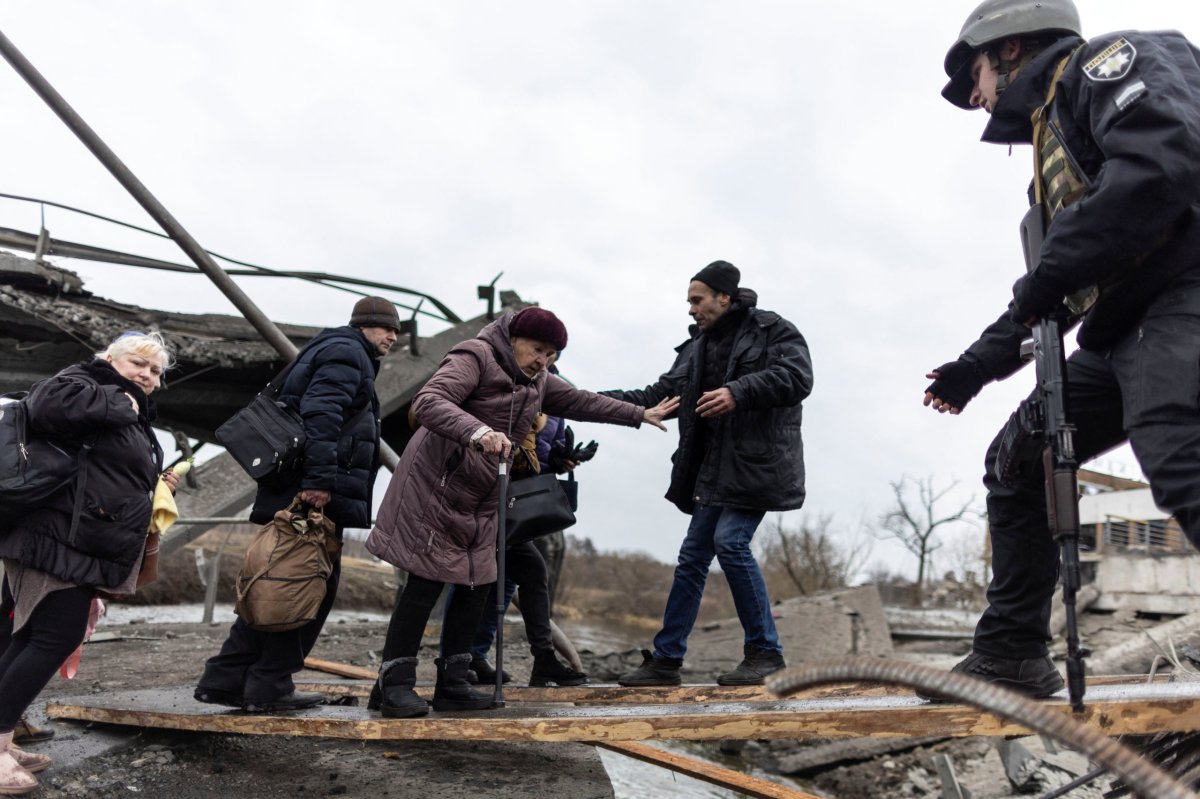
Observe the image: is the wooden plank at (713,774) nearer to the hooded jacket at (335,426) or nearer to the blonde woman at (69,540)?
the hooded jacket at (335,426)

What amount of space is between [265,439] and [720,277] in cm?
240

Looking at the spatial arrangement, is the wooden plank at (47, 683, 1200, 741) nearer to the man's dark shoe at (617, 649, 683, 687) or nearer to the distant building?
the man's dark shoe at (617, 649, 683, 687)

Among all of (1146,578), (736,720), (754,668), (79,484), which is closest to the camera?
(736,720)

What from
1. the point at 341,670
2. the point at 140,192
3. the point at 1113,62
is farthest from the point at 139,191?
the point at 1113,62

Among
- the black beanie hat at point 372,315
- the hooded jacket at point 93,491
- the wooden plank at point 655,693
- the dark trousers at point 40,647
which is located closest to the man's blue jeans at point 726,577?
the wooden plank at point 655,693

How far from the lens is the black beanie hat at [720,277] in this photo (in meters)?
4.85

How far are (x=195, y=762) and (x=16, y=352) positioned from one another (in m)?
4.62

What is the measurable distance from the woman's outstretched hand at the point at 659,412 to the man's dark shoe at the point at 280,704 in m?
2.10

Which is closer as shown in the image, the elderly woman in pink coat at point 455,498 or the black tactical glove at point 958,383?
the black tactical glove at point 958,383

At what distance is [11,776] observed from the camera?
3.30 metres

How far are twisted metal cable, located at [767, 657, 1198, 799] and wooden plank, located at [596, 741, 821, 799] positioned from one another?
109 inches

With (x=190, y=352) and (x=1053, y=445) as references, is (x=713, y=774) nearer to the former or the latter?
(x=1053, y=445)

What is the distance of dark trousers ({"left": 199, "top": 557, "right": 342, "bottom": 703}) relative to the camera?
402cm

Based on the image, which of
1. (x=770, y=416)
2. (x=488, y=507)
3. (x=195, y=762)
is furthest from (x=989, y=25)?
(x=195, y=762)
